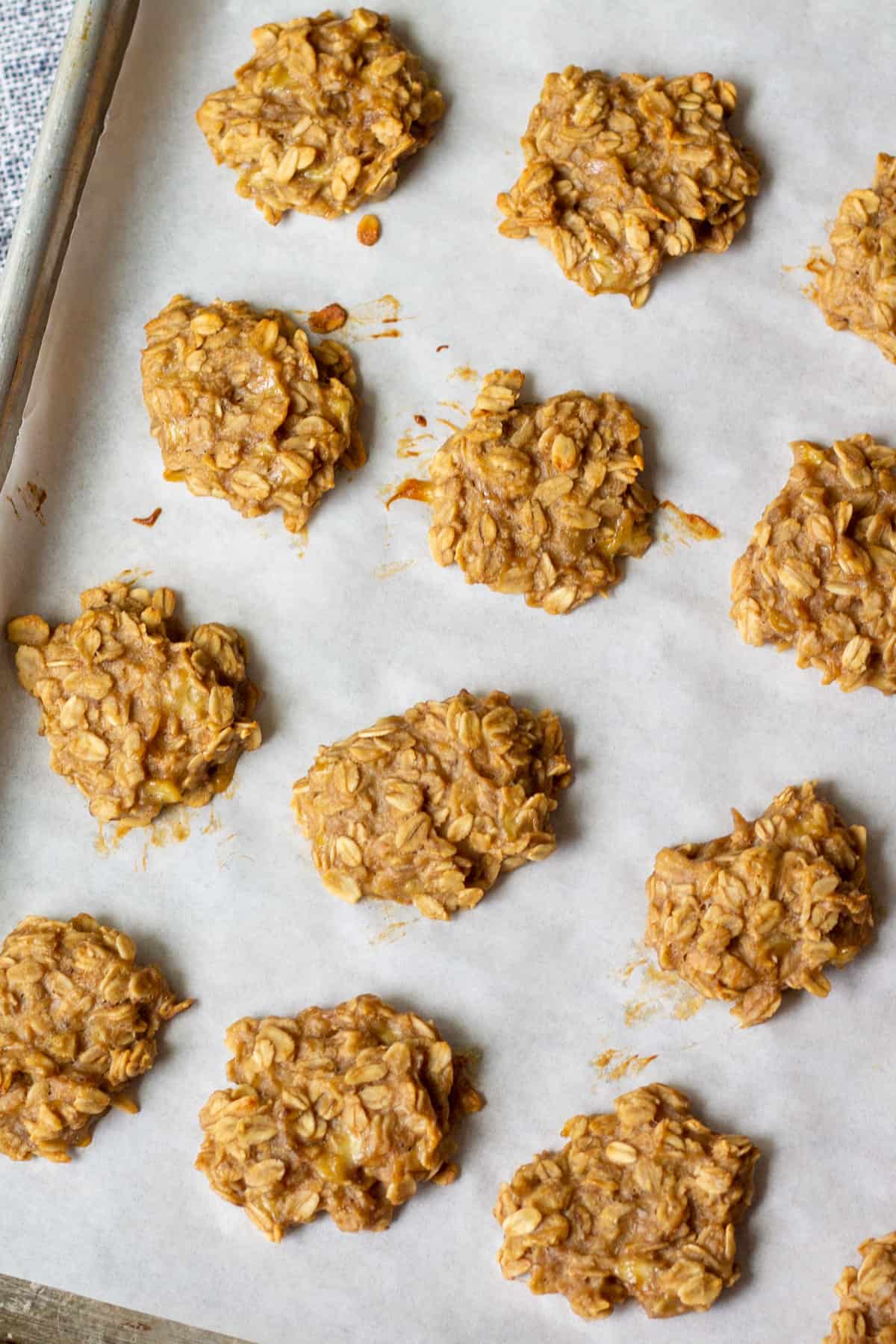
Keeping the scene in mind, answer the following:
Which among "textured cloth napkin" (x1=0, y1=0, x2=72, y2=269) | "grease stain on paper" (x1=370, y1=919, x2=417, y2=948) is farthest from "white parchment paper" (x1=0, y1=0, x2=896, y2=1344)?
"textured cloth napkin" (x1=0, y1=0, x2=72, y2=269)

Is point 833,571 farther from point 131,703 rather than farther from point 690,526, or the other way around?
point 131,703

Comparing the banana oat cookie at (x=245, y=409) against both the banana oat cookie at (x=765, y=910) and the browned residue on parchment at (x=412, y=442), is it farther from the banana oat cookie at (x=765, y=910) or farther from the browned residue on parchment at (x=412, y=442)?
the banana oat cookie at (x=765, y=910)

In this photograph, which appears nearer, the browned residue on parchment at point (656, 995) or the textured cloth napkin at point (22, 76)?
the browned residue on parchment at point (656, 995)

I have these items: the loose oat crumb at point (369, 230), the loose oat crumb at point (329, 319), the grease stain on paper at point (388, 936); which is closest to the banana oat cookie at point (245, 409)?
the loose oat crumb at point (329, 319)

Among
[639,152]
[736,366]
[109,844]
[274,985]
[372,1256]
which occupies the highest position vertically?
[639,152]

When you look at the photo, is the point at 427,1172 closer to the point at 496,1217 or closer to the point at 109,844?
the point at 496,1217

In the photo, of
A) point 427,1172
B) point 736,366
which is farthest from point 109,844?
point 736,366

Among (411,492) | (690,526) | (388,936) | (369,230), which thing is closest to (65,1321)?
(388,936)
